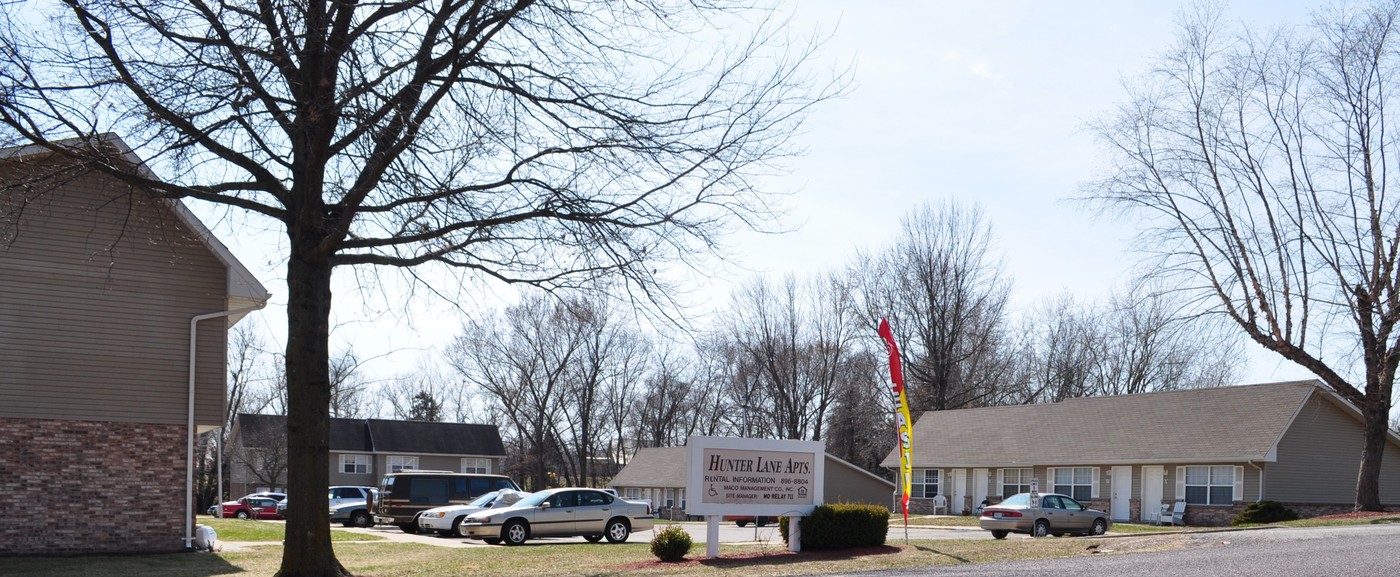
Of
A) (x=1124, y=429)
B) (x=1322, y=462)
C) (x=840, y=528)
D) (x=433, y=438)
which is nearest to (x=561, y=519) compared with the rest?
(x=840, y=528)

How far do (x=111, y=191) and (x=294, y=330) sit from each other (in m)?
7.39

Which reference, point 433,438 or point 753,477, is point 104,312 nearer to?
point 753,477

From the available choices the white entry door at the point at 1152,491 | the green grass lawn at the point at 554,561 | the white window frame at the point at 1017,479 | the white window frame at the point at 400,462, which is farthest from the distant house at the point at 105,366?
the white window frame at the point at 400,462

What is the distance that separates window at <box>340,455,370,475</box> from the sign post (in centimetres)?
4687

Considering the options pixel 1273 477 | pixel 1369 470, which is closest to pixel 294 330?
pixel 1369 470

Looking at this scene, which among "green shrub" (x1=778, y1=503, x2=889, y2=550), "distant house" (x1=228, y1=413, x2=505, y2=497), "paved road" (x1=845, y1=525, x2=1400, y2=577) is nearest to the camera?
"paved road" (x1=845, y1=525, x2=1400, y2=577)

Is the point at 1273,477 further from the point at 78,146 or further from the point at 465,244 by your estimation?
the point at 78,146

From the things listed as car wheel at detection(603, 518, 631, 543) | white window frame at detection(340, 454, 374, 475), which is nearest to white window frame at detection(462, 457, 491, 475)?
white window frame at detection(340, 454, 374, 475)

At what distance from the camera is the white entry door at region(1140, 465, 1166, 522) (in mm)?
41000

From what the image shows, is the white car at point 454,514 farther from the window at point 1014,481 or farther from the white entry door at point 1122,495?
the window at point 1014,481

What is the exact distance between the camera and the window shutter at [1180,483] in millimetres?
40000

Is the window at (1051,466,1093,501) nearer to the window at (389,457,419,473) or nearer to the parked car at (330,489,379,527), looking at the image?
the parked car at (330,489,379,527)

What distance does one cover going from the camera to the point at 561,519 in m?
27.4

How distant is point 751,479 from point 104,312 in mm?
11732
